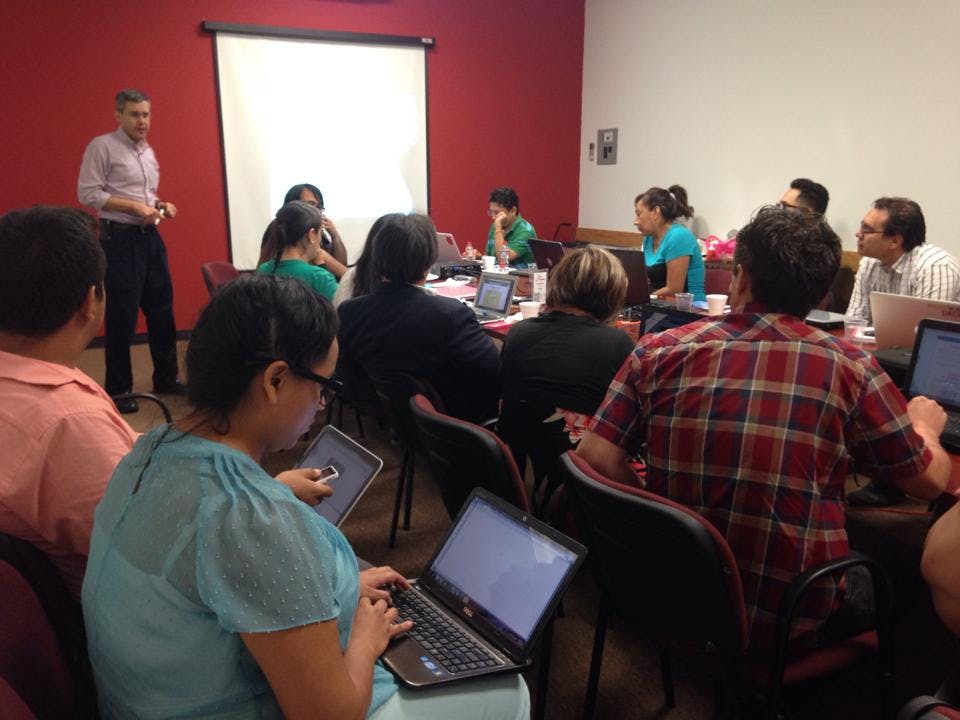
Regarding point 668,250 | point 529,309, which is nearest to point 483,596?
point 529,309

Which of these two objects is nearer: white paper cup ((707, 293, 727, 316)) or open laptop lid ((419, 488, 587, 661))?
open laptop lid ((419, 488, 587, 661))

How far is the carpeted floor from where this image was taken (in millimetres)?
1882

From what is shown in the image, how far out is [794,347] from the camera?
140 centimetres

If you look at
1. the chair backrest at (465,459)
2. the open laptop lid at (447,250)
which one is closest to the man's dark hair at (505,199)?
the open laptop lid at (447,250)

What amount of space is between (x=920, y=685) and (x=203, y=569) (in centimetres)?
201

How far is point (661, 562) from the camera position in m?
1.36

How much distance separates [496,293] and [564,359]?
4.87 feet

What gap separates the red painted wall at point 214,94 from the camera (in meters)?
5.16

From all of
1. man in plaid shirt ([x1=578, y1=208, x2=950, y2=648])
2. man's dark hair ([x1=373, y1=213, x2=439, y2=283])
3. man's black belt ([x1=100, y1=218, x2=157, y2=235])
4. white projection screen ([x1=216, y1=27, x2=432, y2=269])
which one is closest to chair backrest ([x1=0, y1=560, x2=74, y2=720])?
man in plaid shirt ([x1=578, y1=208, x2=950, y2=648])

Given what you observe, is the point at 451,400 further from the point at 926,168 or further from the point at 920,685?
the point at 926,168

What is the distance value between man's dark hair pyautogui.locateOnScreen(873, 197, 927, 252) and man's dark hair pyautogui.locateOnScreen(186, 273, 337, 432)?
10.1 ft

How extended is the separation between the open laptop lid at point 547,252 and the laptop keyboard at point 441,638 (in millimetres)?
3077

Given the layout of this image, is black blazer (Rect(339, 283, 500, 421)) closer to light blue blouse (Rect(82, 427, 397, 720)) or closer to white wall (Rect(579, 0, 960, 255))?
light blue blouse (Rect(82, 427, 397, 720))

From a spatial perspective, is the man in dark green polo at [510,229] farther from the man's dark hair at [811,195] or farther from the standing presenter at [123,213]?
the standing presenter at [123,213]
